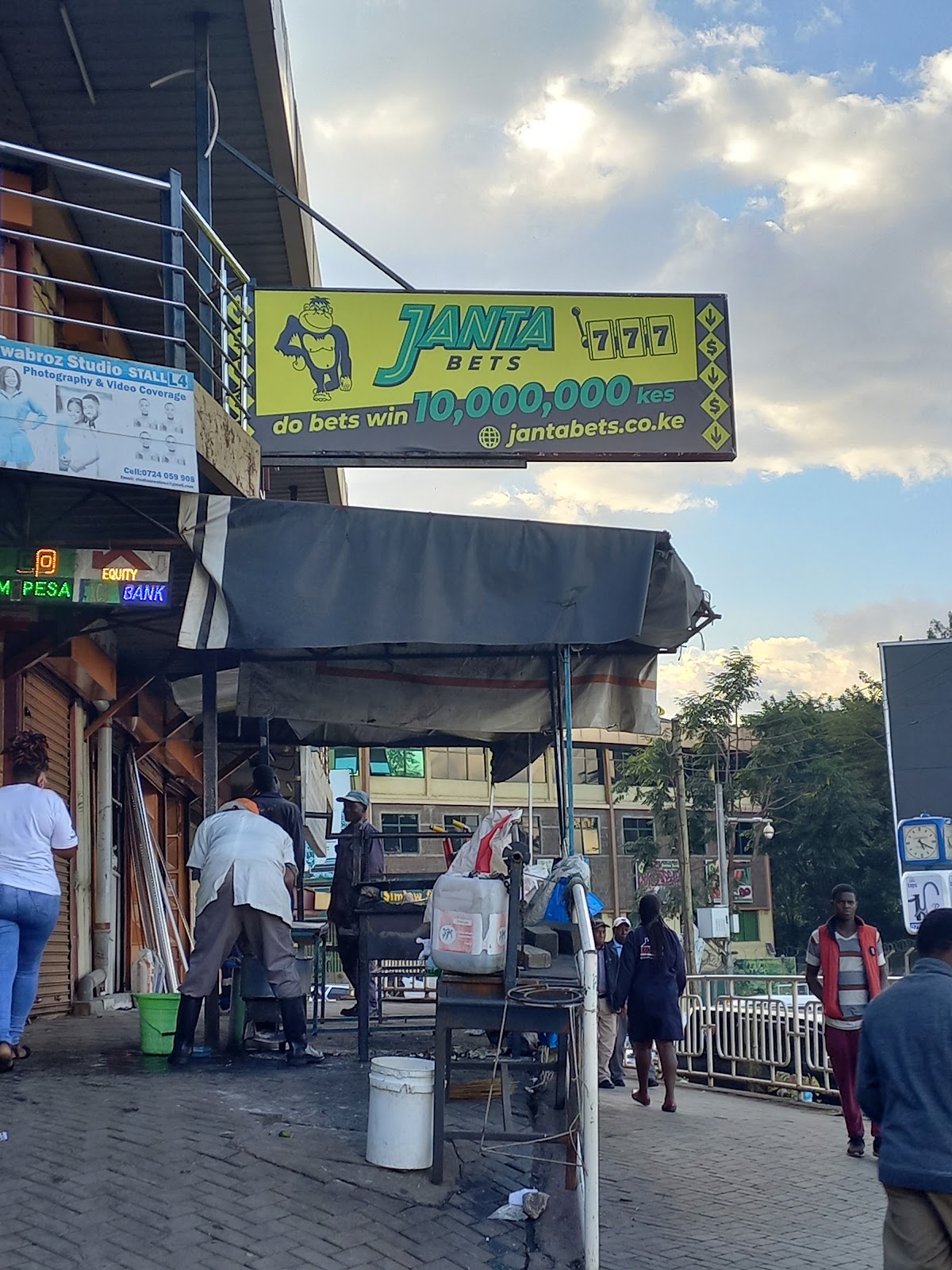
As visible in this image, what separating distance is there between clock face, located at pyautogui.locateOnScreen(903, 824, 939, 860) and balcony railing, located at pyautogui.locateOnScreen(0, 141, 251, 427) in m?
6.80

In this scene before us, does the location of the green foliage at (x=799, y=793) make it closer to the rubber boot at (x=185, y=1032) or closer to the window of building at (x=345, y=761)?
the window of building at (x=345, y=761)

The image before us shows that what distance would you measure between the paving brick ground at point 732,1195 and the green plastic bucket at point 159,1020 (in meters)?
2.62

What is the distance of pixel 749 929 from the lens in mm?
60312

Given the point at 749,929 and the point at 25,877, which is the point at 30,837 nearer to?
the point at 25,877

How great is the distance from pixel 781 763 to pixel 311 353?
40.6 m

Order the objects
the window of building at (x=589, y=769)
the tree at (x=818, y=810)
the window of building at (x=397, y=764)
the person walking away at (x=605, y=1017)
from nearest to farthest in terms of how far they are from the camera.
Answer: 1. the person walking away at (x=605, y=1017)
2. the tree at (x=818, y=810)
3. the window of building at (x=397, y=764)
4. the window of building at (x=589, y=769)

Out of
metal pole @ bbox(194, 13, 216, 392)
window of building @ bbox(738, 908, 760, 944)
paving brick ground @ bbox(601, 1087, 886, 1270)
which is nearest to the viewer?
paving brick ground @ bbox(601, 1087, 886, 1270)

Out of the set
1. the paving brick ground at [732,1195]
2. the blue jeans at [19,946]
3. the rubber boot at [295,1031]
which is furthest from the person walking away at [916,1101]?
the blue jeans at [19,946]

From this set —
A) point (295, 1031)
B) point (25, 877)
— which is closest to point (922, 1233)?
point (295, 1031)

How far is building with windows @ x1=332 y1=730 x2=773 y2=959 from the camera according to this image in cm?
5334

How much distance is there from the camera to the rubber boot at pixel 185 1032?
728cm

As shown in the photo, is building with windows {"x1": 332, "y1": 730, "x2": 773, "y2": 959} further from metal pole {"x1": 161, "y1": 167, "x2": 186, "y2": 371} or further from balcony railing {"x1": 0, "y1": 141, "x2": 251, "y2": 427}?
metal pole {"x1": 161, "y1": 167, "x2": 186, "y2": 371}

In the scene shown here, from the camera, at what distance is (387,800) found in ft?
179

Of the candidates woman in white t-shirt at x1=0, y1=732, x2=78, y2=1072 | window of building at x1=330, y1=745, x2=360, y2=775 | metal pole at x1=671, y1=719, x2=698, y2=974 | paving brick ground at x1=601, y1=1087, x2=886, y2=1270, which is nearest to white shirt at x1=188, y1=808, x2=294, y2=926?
woman in white t-shirt at x1=0, y1=732, x2=78, y2=1072
